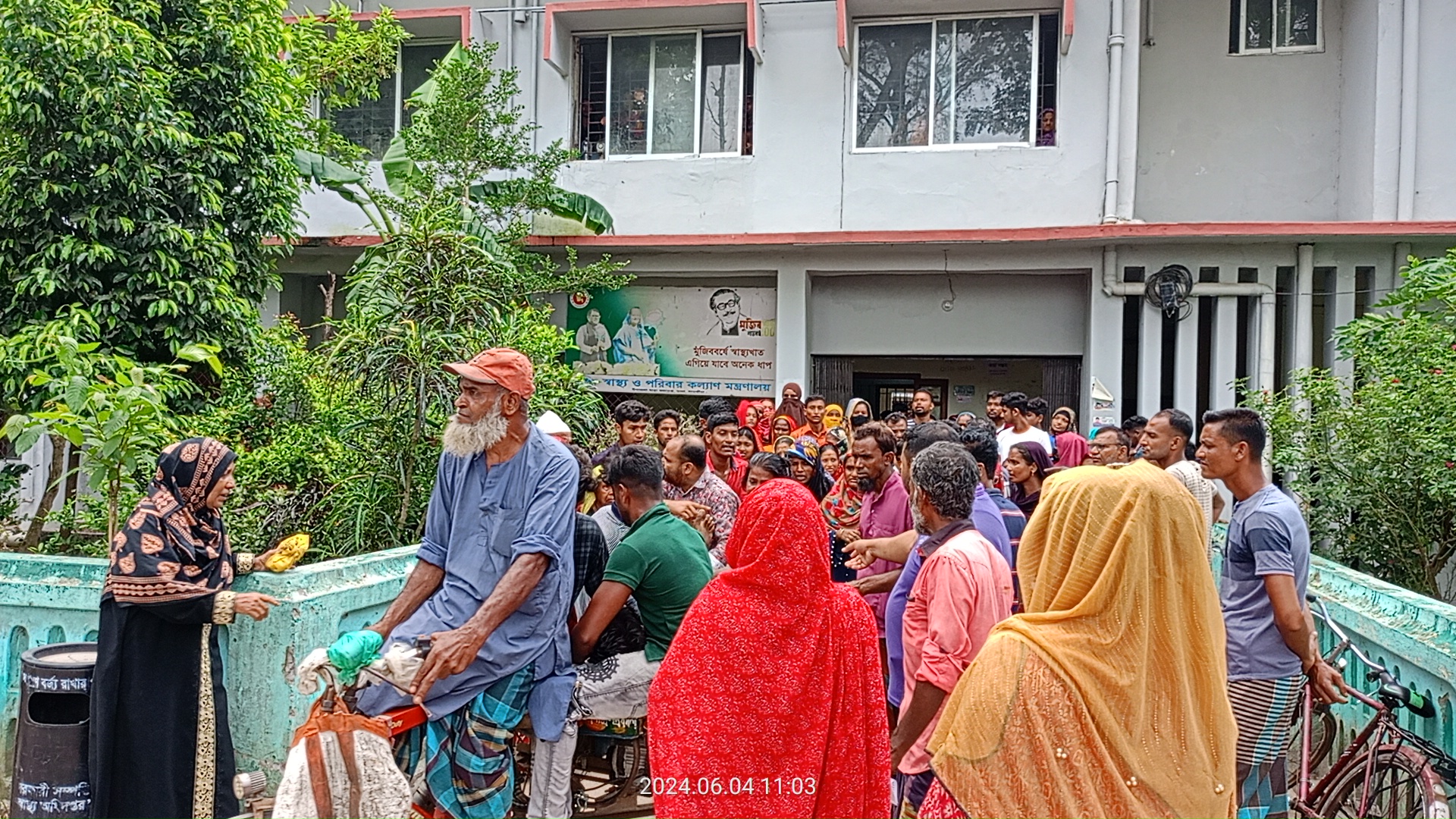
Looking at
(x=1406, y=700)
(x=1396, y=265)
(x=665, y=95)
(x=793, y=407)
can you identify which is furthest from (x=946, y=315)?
(x=1406, y=700)

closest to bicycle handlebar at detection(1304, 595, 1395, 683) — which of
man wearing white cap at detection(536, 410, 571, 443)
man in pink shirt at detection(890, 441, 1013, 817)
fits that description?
man in pink shirt at detection(890, 441, 1013, 817)

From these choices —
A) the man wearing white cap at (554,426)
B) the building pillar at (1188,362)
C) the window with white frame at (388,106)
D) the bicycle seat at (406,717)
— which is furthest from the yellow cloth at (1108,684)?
the window with white frame at (388,106)

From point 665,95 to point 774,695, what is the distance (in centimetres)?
1005

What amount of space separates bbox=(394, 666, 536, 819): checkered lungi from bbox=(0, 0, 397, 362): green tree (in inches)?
178

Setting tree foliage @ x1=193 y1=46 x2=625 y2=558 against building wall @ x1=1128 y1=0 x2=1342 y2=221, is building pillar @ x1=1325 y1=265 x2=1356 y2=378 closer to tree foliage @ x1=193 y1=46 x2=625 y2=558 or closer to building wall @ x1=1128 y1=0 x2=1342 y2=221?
building wall @ x1=1128 y1=0 x2=1342 y2=221

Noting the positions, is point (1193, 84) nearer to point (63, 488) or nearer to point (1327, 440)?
point (1327, 440)

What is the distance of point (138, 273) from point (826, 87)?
23.2 ft

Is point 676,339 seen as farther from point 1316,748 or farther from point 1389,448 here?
point 1316,748

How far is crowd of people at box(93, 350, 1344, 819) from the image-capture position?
2.09 metres

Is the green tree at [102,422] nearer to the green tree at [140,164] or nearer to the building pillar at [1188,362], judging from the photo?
the green tree at [140,164]

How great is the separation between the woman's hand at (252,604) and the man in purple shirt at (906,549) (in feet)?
7.23

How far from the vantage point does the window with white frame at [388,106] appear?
12.4m

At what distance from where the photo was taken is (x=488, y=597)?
10.8 feet

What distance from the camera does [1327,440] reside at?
21.2 feet
